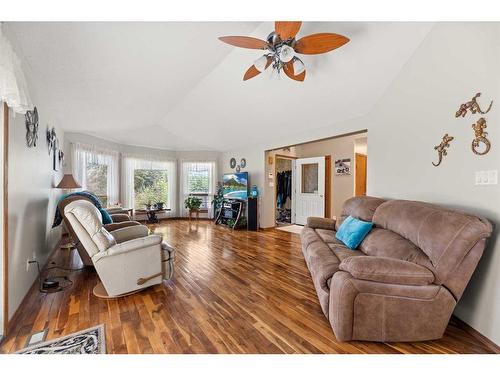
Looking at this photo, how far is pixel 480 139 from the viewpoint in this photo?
1.66 metres

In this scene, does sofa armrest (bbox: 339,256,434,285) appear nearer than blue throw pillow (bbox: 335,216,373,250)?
Yes

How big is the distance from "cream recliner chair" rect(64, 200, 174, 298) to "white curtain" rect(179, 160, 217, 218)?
4.81 m

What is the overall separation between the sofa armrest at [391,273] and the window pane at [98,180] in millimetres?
5636

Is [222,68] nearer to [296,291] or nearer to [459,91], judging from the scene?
[459,91]

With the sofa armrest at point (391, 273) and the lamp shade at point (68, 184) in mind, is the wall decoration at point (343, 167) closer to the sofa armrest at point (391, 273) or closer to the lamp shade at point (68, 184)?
the sofa armrest at point (391, 273)

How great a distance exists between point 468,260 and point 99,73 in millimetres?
3730

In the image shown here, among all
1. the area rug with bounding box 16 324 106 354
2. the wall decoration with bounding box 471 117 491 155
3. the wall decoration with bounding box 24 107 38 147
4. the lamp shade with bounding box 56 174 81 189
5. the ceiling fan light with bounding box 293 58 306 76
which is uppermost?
the ceiling fan light with bounding box 293 58 306 76

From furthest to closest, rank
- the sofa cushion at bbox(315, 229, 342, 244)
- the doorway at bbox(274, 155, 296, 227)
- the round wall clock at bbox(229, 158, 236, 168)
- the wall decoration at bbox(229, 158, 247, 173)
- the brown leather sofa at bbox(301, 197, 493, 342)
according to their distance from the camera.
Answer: the doorway at bbox(274, 155, 296, 227)
the round wall clock at bbox(229, 158, 236, 168)
the wall decoration at bbox(229, 158, 247, 173)
the sofa cushion at bbox(315, 229, 342, 244)
the brown leather sofa at bbox(301, 197, 493, 342)

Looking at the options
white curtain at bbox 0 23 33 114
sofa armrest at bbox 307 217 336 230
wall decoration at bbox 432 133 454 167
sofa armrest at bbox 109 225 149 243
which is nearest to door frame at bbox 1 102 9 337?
white curtain at bbox 0 23 33 114

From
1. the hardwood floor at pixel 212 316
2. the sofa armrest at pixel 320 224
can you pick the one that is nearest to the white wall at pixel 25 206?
the hardwood floor at pixel 212 316

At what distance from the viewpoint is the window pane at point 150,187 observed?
6.40 meters

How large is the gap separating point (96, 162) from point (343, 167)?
243 inches

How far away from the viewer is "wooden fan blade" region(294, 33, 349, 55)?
1.72 metres

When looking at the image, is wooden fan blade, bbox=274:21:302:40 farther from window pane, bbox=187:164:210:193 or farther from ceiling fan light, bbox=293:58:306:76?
window pane, bbox=187:164:210:193
